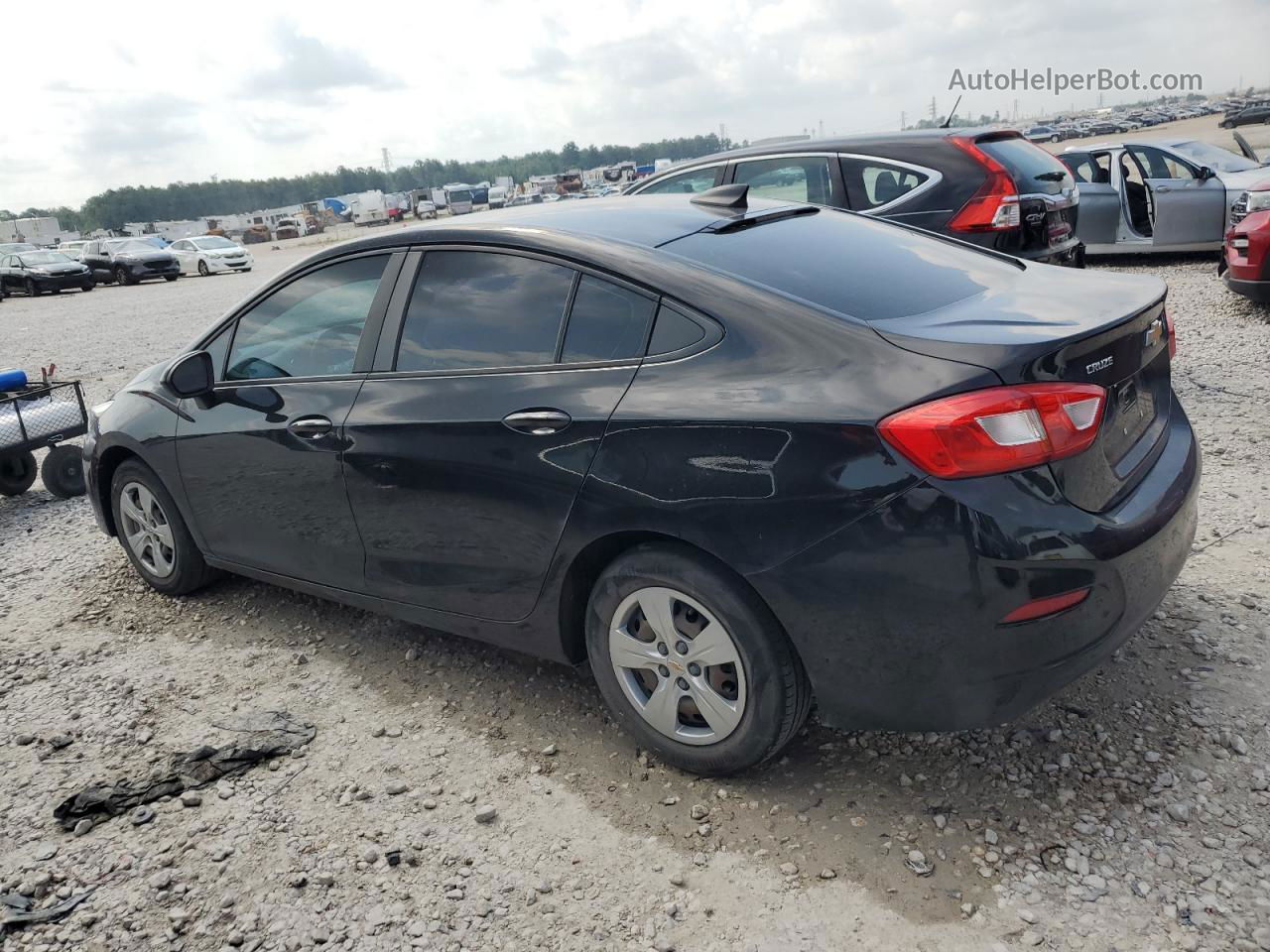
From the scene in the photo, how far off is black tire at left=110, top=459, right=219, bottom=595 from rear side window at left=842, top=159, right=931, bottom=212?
471cm

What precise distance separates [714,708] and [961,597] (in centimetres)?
81

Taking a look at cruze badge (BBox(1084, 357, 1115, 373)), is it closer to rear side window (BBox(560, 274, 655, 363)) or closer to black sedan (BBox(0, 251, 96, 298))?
rear side window (BBox(560, 274, 655, 363))

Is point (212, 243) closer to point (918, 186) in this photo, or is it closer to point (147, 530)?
point (918, 186)

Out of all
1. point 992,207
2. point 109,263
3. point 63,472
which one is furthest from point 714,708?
point 109,263

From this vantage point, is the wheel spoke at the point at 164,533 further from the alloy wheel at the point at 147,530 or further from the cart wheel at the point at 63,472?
the cart wheel at the point at 63,472

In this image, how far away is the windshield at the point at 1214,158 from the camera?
40.7 ft

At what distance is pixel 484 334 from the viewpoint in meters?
3.29

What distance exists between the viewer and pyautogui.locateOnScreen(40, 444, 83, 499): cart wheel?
6.83 metres

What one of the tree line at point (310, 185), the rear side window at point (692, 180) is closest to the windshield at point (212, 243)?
the rear side window at point (692, 180)

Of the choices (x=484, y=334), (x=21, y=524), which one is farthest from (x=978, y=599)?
(x=21, y=524)

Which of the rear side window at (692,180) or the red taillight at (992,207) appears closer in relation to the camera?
the red taillight at (992,207)

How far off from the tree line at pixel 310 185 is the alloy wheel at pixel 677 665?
141m

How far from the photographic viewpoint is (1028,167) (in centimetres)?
700

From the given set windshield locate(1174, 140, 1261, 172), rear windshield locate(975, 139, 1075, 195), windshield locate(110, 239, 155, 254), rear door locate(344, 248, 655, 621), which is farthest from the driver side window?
windshield locate(110, 239, 155, 254)
